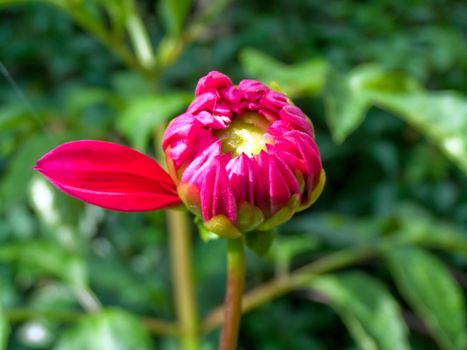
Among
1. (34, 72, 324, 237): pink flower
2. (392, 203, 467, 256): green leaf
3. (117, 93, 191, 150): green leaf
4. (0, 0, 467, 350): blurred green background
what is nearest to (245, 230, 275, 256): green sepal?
(34, 72, 324, 237): pink flower

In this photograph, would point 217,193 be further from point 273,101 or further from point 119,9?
point 119,9

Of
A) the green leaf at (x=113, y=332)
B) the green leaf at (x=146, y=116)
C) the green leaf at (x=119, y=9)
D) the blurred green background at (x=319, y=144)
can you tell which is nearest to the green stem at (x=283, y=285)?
the blurred green background at (x=319, y=144)

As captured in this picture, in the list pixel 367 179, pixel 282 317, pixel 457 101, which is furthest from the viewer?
pixel 367 179

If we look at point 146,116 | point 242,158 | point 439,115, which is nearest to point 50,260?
point 146,116

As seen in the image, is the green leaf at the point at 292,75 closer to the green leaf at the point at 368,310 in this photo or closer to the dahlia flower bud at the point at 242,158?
the green leaf at the point at 368,310

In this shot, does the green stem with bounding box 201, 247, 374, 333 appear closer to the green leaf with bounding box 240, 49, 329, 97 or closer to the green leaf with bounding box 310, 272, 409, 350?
the green leaf with bounding box 310, 272, 409, 350

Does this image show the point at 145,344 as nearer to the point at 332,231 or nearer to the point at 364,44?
the point at 332,231

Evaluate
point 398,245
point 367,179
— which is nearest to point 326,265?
point 398,245
